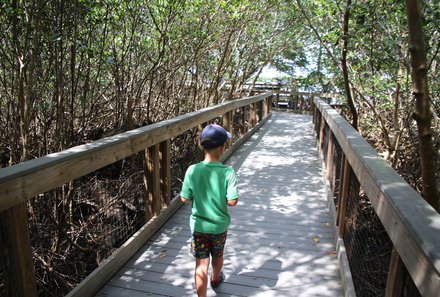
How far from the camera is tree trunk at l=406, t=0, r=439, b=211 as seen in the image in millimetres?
2010

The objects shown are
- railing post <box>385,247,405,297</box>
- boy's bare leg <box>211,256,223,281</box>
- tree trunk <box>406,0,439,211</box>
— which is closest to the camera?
railing post <box>385,247,405,297</box>

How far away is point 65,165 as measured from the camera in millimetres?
2066

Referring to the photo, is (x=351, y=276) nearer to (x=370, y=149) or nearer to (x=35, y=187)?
(x=370, y=149)

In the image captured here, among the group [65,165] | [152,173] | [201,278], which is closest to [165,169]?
[152,173]

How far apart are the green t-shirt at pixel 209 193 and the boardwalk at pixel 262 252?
58 centimetres

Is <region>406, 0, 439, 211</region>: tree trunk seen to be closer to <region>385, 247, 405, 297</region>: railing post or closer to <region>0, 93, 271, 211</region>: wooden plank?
<region>385, 247, 405, 297</region>: railing post

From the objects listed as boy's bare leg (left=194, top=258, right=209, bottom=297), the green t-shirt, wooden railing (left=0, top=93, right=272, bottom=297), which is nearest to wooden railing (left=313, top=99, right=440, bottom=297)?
the green t-shirt

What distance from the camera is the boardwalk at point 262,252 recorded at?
2688mm

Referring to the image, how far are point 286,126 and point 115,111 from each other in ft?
21.5

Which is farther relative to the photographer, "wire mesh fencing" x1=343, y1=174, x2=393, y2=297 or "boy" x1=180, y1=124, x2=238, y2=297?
"wire mesh fencing" x1=343, y1=174, x2=393, y2=297

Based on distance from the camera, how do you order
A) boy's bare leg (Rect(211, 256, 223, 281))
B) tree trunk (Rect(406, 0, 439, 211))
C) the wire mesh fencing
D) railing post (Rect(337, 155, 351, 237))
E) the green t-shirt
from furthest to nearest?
railing post (Rect(337, 155, 351, 237)) < the wire mesh fencing < boy's bare leg (Rect(211, 256, 223, 281)) < the green t-shirt < tree trunk (Rect(406, 0, 439, 211))

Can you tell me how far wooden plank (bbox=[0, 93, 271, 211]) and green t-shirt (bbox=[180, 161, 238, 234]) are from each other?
62cm

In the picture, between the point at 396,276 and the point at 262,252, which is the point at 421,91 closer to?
the point at 396,276

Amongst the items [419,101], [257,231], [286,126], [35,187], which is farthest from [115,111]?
[286,126]
